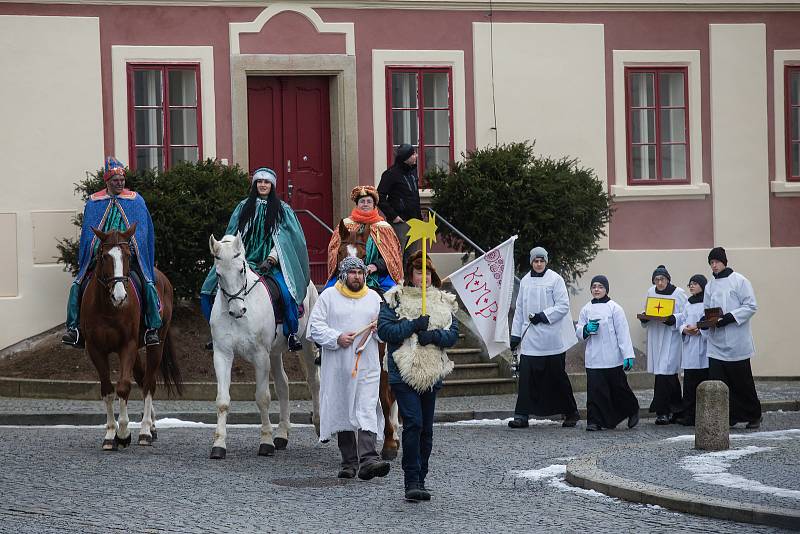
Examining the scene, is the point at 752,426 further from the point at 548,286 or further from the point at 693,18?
the point at 693,18

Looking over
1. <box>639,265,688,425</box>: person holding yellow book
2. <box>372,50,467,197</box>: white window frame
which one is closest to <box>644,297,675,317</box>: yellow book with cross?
<box>639,265,688,425</box>: person holding yellow book

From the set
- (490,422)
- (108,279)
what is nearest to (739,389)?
(490,422)

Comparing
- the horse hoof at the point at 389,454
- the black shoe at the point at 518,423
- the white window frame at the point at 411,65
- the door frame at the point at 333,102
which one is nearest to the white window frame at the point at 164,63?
the door frame at the point at 333,102

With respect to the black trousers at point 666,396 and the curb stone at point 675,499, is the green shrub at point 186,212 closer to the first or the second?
the black trousers at point 666,396

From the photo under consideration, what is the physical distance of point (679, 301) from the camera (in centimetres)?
1788

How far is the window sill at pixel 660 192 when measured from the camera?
2345 cm

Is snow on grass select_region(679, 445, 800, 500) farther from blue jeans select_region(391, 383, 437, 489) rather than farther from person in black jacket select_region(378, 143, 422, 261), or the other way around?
person in black jacket select_region(378, 143, 422, 261)

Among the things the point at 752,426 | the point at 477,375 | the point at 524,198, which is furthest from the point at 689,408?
the point at 524,198

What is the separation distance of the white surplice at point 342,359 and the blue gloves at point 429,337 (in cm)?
110

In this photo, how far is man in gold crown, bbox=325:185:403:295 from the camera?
14.1m

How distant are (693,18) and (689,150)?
203 centimetres

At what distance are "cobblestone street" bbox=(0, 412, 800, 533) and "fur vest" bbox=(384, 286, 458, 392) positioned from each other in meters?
0.88

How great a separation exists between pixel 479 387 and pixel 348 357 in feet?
23.1

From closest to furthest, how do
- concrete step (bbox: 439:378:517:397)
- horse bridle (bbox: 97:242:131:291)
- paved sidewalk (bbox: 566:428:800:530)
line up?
1. paved sidewalk (bbox: 566:428:800:530)
2. horse bridle (bbox: 97:242:131:291)
3. concrete step (bbox: 439:378:517:397)
